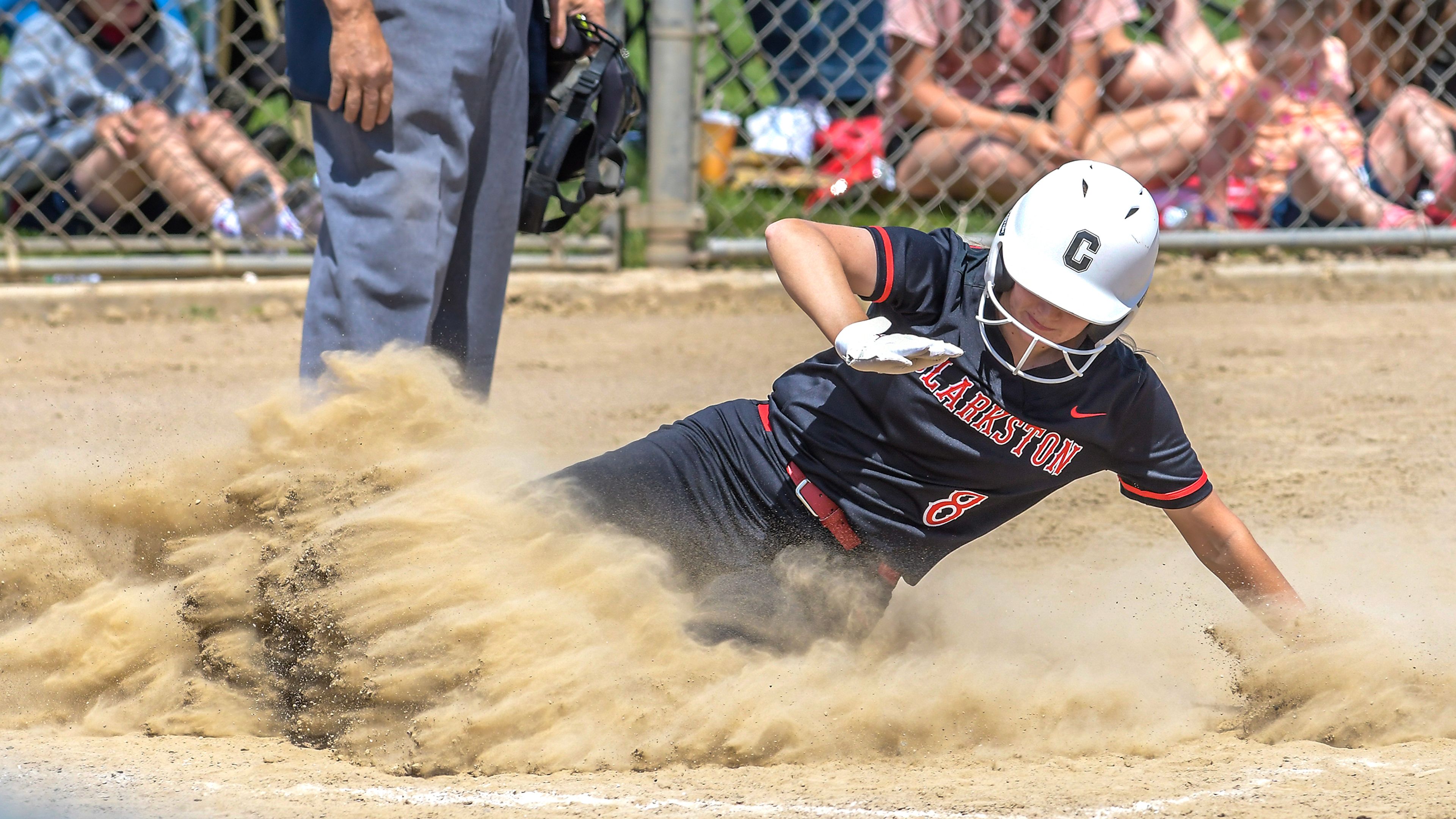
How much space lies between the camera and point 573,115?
3049 millimetres

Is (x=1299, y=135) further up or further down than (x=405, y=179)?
further down

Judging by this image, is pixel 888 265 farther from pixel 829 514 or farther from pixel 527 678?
pixel 527 678

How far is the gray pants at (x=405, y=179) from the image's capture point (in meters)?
2.71

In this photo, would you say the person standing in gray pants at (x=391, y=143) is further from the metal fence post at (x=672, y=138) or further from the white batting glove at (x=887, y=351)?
the metal fence post at (x=672, y=138)

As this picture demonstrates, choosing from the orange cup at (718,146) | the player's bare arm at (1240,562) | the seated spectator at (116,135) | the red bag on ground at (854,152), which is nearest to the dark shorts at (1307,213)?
the red bag on ground at (854,152)

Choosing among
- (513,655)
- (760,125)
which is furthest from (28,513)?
(760,125)

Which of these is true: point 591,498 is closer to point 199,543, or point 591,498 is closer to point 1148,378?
point 199,543

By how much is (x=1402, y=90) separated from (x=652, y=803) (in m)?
5.35

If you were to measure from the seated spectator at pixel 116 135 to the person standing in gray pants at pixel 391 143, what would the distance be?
2.72m

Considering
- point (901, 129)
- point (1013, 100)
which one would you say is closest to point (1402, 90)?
point (1013, 100)

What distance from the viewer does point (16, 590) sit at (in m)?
2.45

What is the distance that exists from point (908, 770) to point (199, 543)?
50.3 inches

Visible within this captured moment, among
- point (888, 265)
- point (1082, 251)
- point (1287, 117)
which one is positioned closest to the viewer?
point (1082, 251)

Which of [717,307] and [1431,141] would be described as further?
[1431,141]
